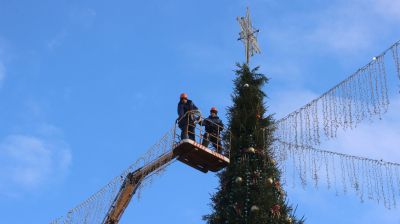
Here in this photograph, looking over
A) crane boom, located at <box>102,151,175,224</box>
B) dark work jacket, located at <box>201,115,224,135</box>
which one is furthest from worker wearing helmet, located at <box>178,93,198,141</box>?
crane boom, located at <box>102,151,175,224</box>

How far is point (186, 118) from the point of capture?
15008 mm

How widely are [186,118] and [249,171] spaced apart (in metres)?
1.82

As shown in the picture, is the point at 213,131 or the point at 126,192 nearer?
the point at 213,131

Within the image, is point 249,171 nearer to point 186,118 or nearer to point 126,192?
point 186,118

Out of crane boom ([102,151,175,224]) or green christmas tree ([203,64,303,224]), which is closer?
green christmas tree ([203,64,303,224])

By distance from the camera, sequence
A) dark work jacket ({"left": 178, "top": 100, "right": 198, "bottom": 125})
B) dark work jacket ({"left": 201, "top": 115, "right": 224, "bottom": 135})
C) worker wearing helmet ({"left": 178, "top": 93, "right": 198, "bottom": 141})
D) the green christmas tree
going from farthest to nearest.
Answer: dark work jacket ({"left": 201, "top": 115, "right": 224, "bottom": 135}) < dark work jacket ({"left": 178, "top": 100, "right": 198, "bottom": 125}) < worker wearing helmet ({"left": 178, "top": 93, "right": 198, "bottom": 141}) < the green christmas tree

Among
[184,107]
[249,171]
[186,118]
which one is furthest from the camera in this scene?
[184,107]

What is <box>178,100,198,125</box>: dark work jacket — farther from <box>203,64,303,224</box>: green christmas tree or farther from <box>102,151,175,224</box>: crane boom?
<box>102,151,175,224</box>: crane boom

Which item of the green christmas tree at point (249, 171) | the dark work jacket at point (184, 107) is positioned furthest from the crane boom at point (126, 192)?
the green christmas tree at point (249, 171)

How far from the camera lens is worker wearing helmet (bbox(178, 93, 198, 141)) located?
14898 millimetres

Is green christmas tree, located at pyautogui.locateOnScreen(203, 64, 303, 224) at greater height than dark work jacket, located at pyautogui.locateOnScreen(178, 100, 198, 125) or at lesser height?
lesser

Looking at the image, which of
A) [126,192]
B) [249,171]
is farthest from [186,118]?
[126,192]

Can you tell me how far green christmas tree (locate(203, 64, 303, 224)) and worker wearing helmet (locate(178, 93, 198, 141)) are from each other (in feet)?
2.49

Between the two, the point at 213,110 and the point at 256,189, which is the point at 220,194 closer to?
the point at 256,189
